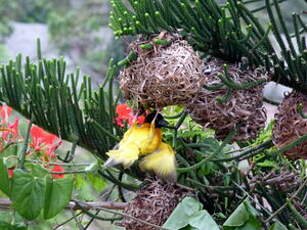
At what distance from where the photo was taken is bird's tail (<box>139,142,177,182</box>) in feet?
3.41

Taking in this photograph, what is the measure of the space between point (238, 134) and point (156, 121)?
5.6 inches

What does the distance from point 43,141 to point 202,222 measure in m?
0.42

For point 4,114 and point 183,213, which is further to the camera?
point 4,114

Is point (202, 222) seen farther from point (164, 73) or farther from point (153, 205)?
point (164, 73)

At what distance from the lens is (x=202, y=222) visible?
102cm

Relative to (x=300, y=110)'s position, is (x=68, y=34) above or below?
below

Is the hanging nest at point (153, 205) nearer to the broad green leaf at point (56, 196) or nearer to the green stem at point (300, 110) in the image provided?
the broad green leaf at point (56, 196)

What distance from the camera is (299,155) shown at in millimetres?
1032

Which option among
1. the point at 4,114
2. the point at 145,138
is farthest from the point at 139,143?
the point at 4,114

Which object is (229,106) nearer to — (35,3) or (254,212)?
(254,212)

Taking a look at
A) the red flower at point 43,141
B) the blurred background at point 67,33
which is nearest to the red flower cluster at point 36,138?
the red flower at point 43,141

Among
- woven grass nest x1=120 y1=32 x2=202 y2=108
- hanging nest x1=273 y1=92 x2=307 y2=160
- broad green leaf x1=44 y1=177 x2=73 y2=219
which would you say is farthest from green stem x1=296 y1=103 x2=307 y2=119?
broad green leaf x1=44 y1=177 x2=73 y2=219

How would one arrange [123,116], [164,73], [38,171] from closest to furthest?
[164,73]
[38,171]
[123,116]

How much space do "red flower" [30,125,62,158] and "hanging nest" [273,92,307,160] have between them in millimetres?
458
